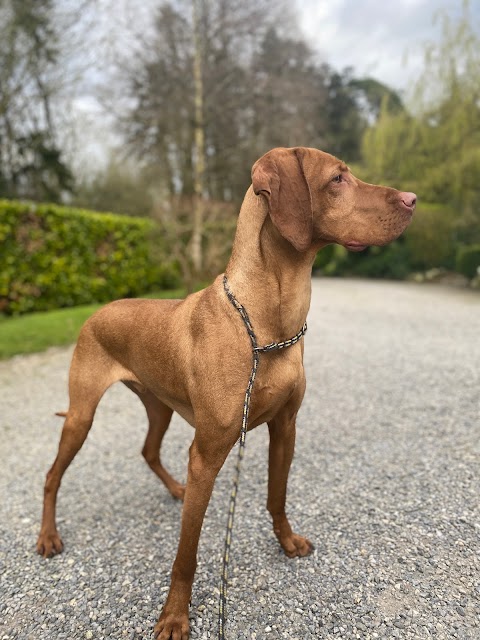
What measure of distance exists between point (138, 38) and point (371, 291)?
13.3 metres

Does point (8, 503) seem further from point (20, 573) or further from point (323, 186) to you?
point (323, 186)

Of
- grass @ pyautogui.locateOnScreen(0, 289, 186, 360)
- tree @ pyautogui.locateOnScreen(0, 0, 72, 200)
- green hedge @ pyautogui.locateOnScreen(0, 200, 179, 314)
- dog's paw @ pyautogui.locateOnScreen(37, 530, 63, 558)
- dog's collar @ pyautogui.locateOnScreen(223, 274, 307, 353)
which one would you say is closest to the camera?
dog's collar @ pyautogui.locateOnScreen(223, 274, 307, 353)

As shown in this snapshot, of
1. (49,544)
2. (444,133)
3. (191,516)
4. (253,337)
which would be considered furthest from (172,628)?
(444,133)

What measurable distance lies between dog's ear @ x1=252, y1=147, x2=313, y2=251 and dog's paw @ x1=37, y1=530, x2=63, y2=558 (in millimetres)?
2268

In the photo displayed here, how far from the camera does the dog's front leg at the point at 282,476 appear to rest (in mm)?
2250

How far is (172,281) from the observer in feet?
45.9

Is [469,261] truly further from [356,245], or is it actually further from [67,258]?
[356,245]

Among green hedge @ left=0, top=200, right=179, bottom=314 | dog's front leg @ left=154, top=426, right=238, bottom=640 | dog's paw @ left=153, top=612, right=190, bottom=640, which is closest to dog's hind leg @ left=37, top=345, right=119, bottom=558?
dog's front leg @ left=154, top=426, right=238, bottom=640

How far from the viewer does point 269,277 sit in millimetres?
1895

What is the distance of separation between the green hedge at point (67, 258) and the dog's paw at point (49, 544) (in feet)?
25.4

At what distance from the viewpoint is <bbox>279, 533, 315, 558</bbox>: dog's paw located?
2.48m

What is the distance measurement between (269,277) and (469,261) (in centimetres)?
1646

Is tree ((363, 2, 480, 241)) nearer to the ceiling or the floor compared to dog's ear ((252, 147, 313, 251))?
nearer to the ceiling

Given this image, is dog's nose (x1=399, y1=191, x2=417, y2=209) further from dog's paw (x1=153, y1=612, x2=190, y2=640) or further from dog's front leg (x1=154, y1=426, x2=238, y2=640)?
dog's paw (x1=153, y1=612, x2=190, y2=640)
